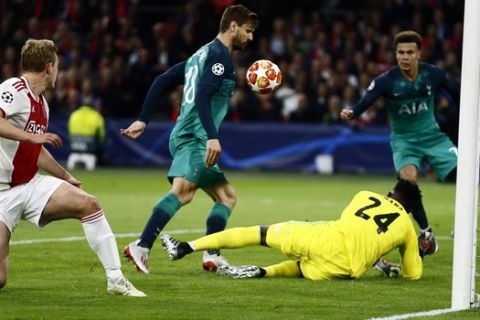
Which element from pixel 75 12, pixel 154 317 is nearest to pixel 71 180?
pixel 154 317

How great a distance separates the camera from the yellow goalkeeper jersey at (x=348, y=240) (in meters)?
9.14

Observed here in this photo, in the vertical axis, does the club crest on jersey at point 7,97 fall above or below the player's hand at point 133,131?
above

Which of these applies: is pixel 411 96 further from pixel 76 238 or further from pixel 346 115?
pixel 76 238

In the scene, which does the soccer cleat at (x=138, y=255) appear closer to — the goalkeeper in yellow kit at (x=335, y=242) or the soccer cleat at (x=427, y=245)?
the goalkeeper in yellow kit at (x=335, y=242)

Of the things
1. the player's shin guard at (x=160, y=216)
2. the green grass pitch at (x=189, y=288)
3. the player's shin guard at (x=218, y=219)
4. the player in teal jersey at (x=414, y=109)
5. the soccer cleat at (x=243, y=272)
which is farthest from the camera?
the player in teal jersey at (x=414, y=109)

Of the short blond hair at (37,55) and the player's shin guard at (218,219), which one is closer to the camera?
the short blond hair at (37,55)

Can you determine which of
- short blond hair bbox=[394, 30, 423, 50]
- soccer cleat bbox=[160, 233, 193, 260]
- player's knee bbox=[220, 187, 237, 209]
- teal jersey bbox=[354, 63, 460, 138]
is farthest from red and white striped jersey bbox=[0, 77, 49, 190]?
short blond hair bbox=[394, 30, 423, 50]

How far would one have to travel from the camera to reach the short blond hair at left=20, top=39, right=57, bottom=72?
8.30 metres

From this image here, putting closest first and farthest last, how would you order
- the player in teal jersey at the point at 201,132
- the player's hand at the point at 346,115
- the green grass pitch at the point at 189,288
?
1. the green grass pitch at the point at 189,288
2. the player in teal jersey at the point at 201,132
3. the player's hand at the point at 346,115

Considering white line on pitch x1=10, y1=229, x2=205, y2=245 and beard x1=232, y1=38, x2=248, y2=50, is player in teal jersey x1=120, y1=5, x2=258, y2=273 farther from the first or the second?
white line on pitch x1=10, y1=229, x2=205, y2=245

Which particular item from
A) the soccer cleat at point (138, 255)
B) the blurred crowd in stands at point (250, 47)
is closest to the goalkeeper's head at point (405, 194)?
the soccer cleat at point (138, 255)

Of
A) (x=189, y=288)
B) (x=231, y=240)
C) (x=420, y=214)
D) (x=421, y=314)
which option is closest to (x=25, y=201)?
(x=189, y=288)

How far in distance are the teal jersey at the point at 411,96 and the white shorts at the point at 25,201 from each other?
4.50 meters

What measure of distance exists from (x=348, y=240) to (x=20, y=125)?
277 cm
